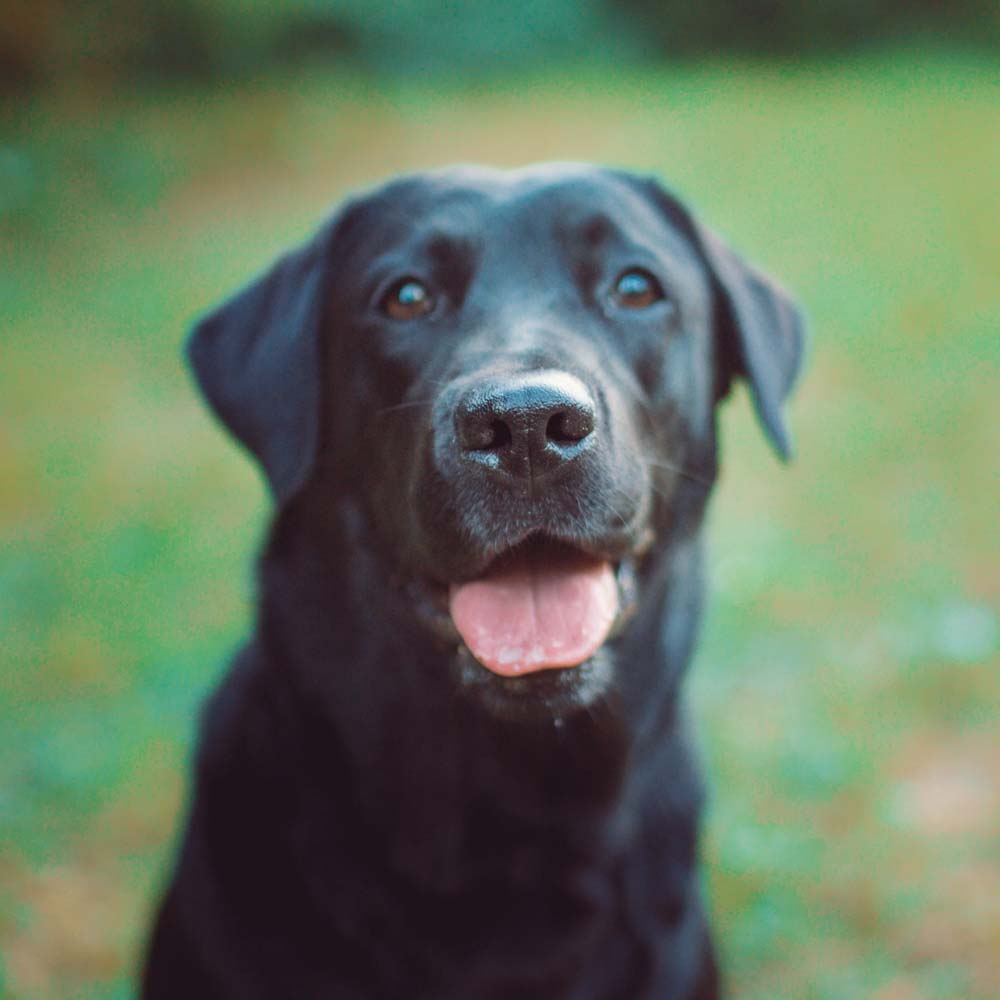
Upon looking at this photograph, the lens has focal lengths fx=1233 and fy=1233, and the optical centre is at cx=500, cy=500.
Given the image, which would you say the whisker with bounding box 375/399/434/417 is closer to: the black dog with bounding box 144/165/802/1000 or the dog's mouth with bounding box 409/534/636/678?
the black dog with bounding box 144/165/802/1000

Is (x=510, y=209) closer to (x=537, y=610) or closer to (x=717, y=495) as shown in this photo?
(x=537, y=610)

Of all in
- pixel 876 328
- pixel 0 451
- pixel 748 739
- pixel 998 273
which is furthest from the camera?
pixel 998 273

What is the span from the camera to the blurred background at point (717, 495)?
348 centimetres

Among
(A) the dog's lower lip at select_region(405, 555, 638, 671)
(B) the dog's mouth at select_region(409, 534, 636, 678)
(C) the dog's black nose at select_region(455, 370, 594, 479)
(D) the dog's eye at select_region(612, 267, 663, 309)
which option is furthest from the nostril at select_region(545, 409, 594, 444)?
(D) the dog's eye at select_region(612, 267, 663, 309)

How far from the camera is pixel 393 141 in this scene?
12078 millimetres

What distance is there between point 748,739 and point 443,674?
6.45 feet

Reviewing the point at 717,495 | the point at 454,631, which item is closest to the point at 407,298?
the point at 454,631

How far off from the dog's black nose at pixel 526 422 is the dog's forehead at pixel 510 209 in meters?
0.57

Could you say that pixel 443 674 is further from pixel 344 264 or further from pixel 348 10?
pixel 348 10

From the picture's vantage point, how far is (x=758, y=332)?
104 inches

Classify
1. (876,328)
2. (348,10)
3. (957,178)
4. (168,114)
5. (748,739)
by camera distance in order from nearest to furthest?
(748,739), (876,328), (957,178), (168,114), (348,10)

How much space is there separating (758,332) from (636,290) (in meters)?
0.34

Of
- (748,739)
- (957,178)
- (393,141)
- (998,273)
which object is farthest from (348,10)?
(748,739)

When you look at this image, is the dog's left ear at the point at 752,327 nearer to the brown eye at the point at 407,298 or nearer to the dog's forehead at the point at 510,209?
the dog's forehead at the point at 510,209
